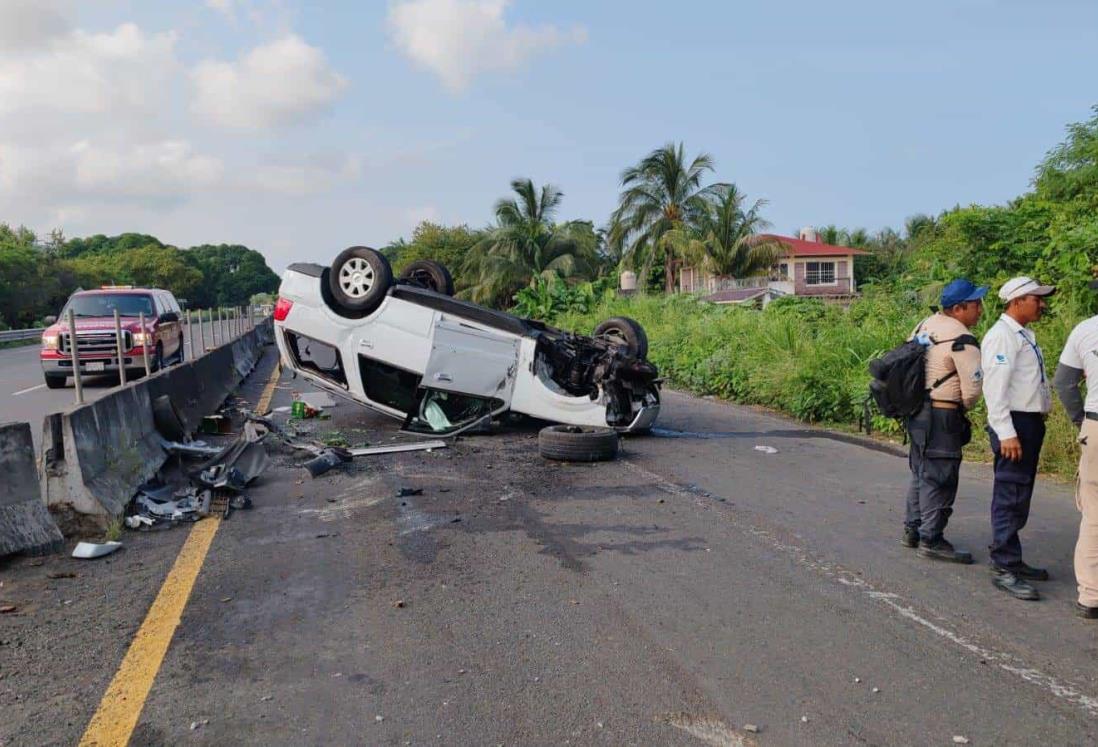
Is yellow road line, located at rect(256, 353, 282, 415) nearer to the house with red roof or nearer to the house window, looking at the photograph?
the house with red roof

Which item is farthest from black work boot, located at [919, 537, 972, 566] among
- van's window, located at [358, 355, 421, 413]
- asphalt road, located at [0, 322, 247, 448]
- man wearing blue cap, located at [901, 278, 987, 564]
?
asphalt road, located at [0, 322, 247, 448]

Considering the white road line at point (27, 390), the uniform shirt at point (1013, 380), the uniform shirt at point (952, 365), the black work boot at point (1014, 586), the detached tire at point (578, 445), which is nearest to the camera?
the black work boot at point (1014, 586)

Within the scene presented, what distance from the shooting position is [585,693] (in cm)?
353

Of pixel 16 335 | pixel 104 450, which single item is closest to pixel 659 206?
pixel 16 335

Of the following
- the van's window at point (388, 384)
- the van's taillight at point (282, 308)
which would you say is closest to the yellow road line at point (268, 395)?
the van's taillight at point (282, 308)

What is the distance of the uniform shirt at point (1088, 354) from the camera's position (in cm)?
441

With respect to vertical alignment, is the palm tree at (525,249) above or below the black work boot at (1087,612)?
above

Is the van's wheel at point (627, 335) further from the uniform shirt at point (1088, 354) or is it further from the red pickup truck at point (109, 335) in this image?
the red pickup truck at point (109, 335)

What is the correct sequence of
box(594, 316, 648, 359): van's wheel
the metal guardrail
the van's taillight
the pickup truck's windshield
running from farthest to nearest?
the metal guardrail < the pickup truck's windshield < box(594, 316, 648, 359): van's wheel < the van's taillight

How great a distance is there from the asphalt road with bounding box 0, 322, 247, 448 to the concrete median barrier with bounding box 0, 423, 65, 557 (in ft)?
14.9

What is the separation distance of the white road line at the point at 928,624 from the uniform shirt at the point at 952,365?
1.26 meters

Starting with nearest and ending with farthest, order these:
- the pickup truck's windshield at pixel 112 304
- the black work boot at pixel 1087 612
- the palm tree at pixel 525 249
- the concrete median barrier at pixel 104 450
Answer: the black work boot at pixel 1087 612
the concrete median barrier at pixel 104 450
the pickup truck's windshield at pixel 112 304
the palm tree at pixel 525 249

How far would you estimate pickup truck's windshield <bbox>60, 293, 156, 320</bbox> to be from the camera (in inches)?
672

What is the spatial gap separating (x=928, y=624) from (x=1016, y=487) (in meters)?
1.12
